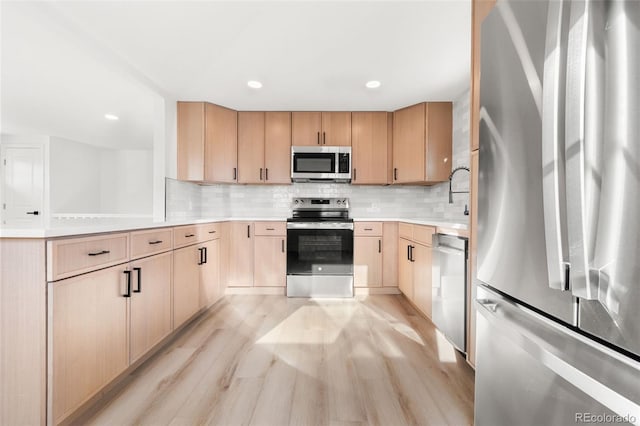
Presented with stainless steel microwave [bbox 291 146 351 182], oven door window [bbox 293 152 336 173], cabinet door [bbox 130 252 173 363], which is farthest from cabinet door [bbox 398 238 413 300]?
cabinet door [bbox 130 252 173 363]

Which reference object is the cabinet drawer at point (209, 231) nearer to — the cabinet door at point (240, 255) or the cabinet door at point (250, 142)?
the cabinet door at point (240, 255)

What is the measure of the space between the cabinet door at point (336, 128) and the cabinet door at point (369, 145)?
0.21 feet

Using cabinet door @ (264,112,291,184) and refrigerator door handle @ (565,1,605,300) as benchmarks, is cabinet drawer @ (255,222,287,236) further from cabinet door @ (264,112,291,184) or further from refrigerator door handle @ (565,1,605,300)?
refrigerator door handle @ (565,1,605,300)

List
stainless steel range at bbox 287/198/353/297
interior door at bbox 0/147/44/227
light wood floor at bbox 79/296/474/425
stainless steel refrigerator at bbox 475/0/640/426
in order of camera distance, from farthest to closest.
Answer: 1. interior door at bbox 0/147/44/227
2. stainless steel range at bbox 287/198/353/297
3. light wood floor at bbox 79/296/474/425
4. stainless steel refrigerator at bbox 475/0/640/426

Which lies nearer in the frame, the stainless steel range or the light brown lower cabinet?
the light brown lower cabinet

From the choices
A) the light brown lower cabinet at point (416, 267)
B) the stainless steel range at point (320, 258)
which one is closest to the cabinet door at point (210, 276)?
the stainless steel range at point (320, 258)

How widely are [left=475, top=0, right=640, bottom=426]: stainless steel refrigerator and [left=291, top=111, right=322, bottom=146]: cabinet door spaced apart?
9.11 ft

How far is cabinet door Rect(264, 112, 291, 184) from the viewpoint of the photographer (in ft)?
11.7

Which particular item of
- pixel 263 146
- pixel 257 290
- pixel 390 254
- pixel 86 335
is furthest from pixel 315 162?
pixel 86 335

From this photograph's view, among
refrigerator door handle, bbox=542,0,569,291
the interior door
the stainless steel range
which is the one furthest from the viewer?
the interior door

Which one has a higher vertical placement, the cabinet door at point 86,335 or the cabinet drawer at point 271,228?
the cabinet drawer at point 271,228

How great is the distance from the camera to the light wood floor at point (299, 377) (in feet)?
4.44

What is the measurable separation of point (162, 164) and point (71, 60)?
1.11 meters

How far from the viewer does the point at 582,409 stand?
0.55 m
